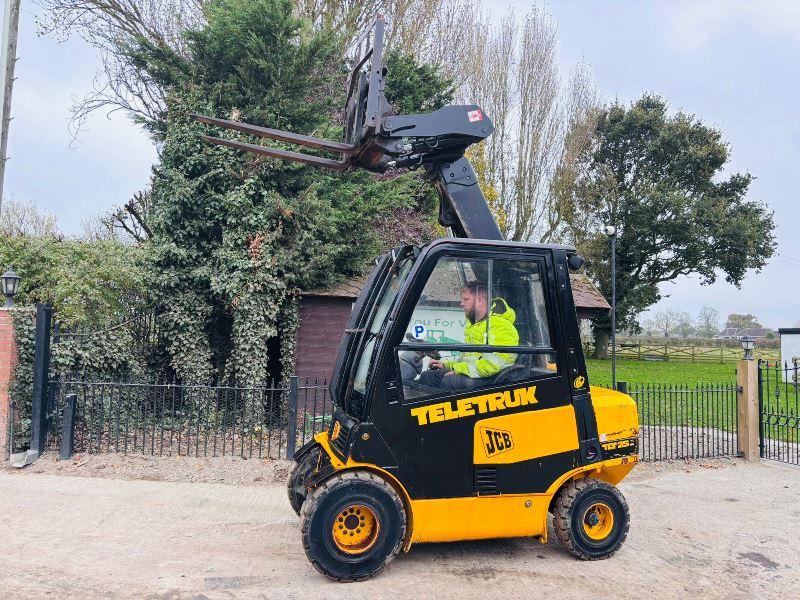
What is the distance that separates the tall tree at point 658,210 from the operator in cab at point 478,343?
82.3ft

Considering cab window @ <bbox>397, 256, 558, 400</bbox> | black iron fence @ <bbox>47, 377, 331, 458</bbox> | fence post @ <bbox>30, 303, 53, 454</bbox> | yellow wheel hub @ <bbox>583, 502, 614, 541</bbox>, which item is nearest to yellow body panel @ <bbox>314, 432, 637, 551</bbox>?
yellow wheel hub @ <bbox>583, 502, 614, 541</bbox>

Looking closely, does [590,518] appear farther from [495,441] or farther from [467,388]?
[467,388]

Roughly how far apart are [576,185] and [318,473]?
965 inches

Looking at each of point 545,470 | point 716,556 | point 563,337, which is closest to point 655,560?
point 716,556

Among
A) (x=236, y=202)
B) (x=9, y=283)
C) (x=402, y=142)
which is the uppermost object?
(x=236, y=202)

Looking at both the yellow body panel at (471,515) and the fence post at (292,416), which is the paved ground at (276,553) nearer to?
the yellow body panel at (471,515)

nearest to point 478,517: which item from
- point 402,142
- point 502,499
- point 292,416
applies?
point 502,499

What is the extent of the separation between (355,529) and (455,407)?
3.88 ft

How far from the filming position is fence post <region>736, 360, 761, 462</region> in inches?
361

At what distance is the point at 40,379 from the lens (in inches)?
303

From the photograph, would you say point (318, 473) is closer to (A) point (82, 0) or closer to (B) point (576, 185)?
(A) point (82, 0)

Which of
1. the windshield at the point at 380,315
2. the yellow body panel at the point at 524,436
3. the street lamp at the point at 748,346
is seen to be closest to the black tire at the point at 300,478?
the windshield at the point at 380,315

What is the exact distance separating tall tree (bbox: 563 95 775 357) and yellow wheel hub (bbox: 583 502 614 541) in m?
24.9

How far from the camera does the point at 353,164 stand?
5262 mm
